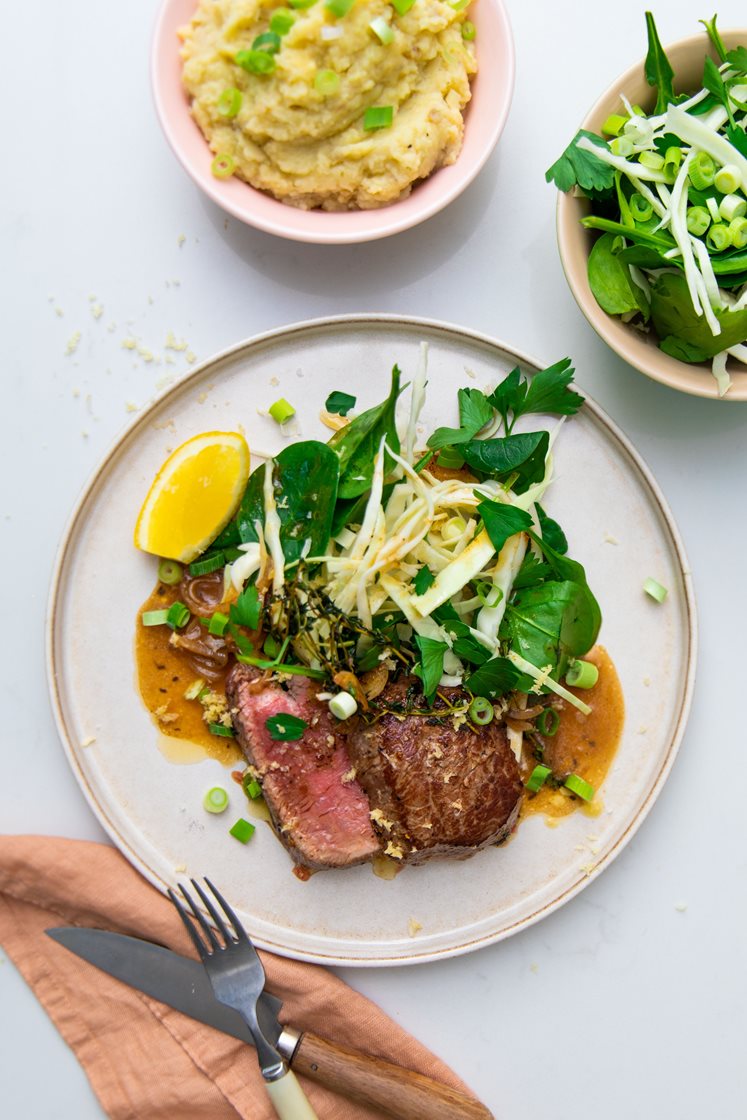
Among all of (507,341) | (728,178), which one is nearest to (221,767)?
(507,341)

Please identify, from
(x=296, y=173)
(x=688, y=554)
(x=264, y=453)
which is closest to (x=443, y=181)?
(x=296, y=173)

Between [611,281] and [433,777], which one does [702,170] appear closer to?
[611,281]

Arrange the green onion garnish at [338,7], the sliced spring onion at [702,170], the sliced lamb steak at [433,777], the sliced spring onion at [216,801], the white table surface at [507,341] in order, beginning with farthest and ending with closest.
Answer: the white table surface at [507,341] < the sliced spring onion at [216,801] < the sliced lamb steak at [433,777] < the sliced spring onion at [702,170] < the green onion garnish at [338,7]

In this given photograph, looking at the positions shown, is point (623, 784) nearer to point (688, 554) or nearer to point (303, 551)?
point (688, 554)

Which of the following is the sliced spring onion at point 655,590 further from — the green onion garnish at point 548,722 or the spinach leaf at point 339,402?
the spinach leaf at point 339,402

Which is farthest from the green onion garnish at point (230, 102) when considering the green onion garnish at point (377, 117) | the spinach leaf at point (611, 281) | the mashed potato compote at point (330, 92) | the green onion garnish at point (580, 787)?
the green onion garnish at point (580, 787)

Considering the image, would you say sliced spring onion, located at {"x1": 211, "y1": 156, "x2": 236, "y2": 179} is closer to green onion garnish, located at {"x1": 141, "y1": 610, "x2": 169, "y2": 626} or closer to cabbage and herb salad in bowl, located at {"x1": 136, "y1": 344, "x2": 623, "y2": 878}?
cabbage and herb salad in bowl, located at {"x1": 136, "y1": 344, "x2": 623, "y2": 878}
